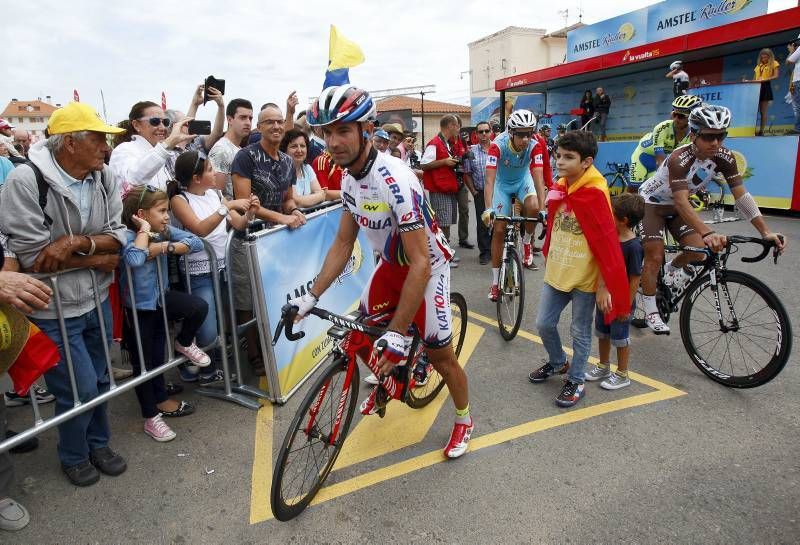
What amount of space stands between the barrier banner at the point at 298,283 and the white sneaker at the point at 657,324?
114 inches

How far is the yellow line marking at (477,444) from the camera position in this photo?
2.81 m

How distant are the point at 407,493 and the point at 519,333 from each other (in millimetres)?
2681

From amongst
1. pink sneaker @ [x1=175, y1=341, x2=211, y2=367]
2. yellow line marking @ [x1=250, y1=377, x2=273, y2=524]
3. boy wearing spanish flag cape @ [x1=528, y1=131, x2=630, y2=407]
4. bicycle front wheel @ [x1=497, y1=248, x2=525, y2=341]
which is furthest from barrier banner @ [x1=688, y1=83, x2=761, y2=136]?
pink sneaker @ [x1=175, y1=341, x2=211, y2=367]

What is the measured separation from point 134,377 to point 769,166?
41.7 feet

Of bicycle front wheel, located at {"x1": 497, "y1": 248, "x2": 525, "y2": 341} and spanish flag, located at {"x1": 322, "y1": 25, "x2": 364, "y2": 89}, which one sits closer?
spanish flag, located at {"x1": 322, "y1": 25, "x2": 364, "y2": 89}

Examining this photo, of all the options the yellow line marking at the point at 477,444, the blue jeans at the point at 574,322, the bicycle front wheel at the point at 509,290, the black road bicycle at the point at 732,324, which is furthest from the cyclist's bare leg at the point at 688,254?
the blue jeans at the point at 574,322

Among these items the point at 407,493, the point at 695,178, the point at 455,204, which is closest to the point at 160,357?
the point at 407,493

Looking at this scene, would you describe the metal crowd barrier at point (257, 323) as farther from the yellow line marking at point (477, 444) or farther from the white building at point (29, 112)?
the white building at point (29, 112)

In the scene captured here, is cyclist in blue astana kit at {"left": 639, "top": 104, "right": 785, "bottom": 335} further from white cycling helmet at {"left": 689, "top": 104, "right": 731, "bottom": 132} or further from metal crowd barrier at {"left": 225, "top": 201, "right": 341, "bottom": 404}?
metal crowd barrier at {"left": 225, "top": 201, "right": 341, "bottom": 404}

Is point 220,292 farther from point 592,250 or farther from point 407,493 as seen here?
point 592,250

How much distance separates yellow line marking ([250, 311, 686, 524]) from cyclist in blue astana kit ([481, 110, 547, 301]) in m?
1.99

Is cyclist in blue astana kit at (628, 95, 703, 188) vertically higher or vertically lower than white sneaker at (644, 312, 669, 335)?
higher

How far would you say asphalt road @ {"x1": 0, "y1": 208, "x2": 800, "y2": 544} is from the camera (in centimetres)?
251

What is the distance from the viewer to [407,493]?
2.79 m
